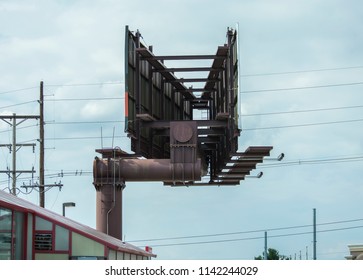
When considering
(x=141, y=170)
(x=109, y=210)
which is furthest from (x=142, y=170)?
(x=109, y=210)

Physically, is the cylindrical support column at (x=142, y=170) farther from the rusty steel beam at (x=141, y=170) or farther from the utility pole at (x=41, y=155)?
the utility pole at (x=41, y=155)

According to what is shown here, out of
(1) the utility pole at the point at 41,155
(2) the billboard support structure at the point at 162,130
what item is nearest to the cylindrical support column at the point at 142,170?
(2) the billboard support structure at the point at 162,130

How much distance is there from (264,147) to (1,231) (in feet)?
60.1

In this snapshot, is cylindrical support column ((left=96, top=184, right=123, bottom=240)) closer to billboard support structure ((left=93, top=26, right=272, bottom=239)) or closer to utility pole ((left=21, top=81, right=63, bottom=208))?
billboard support structure ((left=93, top=26, right=272, bottom=239))

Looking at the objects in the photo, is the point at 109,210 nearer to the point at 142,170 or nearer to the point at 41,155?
the point at 142,170

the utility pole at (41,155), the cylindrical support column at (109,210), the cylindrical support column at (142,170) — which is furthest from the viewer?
the utility pole at (41,155)

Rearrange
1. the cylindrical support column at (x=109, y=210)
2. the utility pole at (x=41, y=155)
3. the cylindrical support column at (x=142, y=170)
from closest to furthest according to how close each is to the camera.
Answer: the cylindrical support column at (x=142, y=170) → the cylindrical support column at (x=109, y=210) → the utility pole at (x=41, y=155)

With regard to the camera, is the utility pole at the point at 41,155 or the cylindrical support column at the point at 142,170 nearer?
the cylindrical support column at the point at 142,170

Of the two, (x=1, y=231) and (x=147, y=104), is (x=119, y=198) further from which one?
(x=1, y=231)

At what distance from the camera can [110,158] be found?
42031 mm

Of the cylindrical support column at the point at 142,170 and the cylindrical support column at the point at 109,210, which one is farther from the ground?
the cylindrical support column at the point at 142,170

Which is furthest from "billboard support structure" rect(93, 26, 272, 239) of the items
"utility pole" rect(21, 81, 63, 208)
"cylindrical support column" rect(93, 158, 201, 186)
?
"utility pole" rect(21, 81, 63, 208)

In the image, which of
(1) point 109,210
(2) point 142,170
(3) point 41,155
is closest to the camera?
(1) point 109,210
